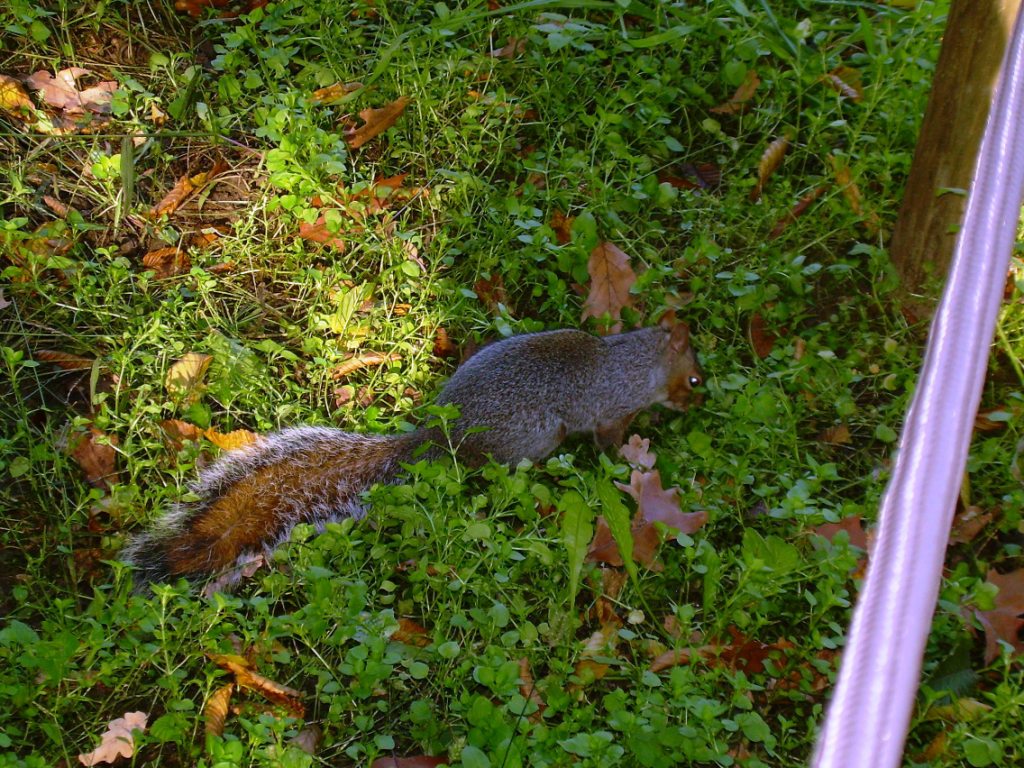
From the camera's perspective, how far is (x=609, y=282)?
330 cm

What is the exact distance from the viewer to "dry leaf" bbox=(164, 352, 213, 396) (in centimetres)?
282

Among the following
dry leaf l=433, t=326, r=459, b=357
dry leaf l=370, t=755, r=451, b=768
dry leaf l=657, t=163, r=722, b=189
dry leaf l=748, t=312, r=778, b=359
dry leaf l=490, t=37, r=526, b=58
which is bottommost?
dry leaf l=370, t=755, r=451, b=768

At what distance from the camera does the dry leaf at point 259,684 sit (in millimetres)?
2137

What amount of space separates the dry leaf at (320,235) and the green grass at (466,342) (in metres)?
0.03

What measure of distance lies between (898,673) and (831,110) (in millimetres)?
3208

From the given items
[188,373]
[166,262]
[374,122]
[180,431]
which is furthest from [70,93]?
[180,431]

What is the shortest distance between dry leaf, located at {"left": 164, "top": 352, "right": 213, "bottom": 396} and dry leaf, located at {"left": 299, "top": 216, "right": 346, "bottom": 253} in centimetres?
59

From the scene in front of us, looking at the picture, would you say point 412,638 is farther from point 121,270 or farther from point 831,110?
point 831,110

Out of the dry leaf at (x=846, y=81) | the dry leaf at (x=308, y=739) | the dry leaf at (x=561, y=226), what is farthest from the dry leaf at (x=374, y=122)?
the dry leaf at (x=308, y=739)

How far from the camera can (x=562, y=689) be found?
85.4 inches

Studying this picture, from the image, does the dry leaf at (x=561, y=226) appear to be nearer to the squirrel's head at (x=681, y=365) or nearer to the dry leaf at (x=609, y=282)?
the dry leaf at (x=609, y=282)

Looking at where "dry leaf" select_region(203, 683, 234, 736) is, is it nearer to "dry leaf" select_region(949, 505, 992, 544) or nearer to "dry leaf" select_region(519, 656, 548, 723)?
"dry leaf" select_region(519, 656, 548, 723)

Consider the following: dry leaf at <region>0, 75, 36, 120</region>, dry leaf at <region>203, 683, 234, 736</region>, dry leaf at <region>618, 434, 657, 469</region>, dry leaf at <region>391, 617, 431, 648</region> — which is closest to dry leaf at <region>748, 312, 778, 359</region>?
dry leaf at <region>618, 434, 657, 469</region>

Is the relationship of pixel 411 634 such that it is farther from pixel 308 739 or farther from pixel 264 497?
pixel 264 497
